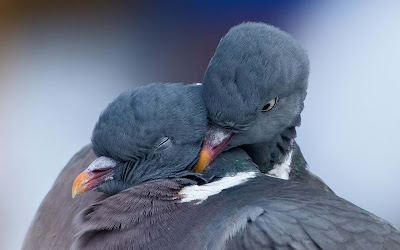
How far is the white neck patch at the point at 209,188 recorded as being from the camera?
203cm

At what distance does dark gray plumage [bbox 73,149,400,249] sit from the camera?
1.85 m

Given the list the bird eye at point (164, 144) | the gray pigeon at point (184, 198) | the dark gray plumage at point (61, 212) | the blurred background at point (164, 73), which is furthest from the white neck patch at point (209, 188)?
the blurred background at point (164, 73)

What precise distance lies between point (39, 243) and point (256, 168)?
75 centimetres

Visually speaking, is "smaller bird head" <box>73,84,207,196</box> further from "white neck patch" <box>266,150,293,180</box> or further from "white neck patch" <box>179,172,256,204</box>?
"white neck patch" <box>266,150,293,180</box>

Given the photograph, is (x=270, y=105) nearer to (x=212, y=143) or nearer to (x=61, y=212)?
(x=212, y=143)

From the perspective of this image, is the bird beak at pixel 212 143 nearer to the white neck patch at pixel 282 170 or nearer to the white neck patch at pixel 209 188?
the white neck patch at pixel 209 188

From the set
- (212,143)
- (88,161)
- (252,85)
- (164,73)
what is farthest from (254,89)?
(164,73)

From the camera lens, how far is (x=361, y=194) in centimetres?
410

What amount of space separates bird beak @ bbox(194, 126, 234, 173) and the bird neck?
0.46ft

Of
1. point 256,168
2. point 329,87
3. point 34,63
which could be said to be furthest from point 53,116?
point 256,168

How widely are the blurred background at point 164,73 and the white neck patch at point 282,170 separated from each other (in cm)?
173

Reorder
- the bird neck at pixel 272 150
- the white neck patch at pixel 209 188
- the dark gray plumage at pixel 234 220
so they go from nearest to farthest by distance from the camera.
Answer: the dark gray plumage at pixel 234 220, the white neck patch at pixel 209 188, the bird neck at pixel 272 150

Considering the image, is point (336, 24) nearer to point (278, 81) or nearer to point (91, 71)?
point (91, 71)

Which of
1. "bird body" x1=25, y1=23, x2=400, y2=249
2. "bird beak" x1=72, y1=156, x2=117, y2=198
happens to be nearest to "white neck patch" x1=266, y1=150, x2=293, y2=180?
"bird body" x1=25, y1=23, x2=400, y2=249
